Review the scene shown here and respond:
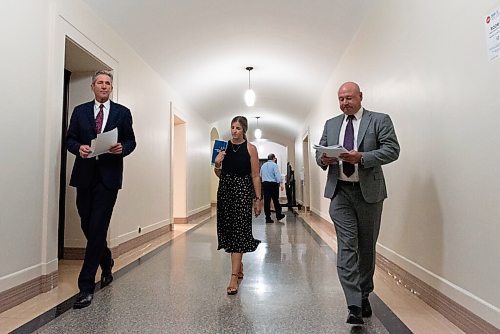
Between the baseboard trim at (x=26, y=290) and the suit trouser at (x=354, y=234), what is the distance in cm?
205

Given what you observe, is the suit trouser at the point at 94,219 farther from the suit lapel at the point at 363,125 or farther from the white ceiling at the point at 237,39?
the white ceiling at the point at 237,39

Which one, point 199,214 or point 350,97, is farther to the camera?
point 199,214

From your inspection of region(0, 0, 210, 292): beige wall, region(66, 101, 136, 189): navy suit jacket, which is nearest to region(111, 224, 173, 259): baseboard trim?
region(0, 0, 210, 292): beige wall

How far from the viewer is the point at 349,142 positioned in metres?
2.12

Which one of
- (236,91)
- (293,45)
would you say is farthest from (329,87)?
(236,91)

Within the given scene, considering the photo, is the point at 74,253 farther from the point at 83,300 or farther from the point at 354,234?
the point at 354,234

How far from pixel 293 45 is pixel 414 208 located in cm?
312

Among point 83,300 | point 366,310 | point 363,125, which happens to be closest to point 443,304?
point 366,310

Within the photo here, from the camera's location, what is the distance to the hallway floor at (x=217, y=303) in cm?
196

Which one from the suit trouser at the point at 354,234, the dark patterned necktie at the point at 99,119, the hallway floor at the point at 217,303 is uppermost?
the dark patterned necktie at the point at 99,119

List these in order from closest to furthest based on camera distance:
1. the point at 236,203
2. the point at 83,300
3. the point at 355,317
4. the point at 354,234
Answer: the point at 355,317
the point at 354,234
the point at 83,300
the point at 236,203

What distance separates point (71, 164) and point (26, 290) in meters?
1.59

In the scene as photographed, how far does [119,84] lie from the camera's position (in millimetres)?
4172

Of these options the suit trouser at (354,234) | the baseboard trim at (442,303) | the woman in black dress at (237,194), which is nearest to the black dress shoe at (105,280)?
the woman in black dress at (237,194)
